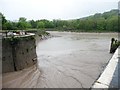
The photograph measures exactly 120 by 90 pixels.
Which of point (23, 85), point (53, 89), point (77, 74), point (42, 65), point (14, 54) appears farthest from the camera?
point (42, 65)

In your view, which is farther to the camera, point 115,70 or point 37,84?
point 37,84

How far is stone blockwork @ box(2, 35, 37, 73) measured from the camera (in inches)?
610

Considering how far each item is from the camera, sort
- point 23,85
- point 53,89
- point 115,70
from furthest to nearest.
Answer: point 23,85 < point 53,89 < point 115,70

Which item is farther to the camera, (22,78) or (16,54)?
(16,54)

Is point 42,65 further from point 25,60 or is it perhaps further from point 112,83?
point 112,83

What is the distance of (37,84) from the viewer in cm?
1252

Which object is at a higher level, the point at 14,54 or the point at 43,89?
the point at 14,54

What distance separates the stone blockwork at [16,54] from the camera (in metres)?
15.5

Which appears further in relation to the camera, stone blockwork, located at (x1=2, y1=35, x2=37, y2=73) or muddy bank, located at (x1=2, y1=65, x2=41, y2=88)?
stone blockwork, located at (x1=2, y1=35, x2=37, y2=73)

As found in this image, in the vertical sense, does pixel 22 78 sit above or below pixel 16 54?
below

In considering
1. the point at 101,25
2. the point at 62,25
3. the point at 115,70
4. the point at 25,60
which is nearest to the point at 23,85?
the point at 25,60

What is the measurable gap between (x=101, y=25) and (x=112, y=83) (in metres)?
77.1

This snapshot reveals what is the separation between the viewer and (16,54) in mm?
16094

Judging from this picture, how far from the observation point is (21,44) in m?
16.7
